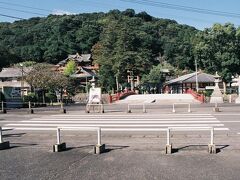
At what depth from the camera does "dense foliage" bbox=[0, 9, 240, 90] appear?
194 feet

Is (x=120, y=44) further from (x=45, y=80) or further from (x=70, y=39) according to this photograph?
(x=70, y=39)

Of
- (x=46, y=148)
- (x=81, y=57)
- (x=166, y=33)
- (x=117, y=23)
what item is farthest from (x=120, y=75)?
(x=166, y=33)

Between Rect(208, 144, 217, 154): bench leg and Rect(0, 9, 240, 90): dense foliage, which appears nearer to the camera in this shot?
Rect(208, 144, 217, 154): bench leg

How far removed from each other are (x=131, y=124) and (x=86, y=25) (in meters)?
100

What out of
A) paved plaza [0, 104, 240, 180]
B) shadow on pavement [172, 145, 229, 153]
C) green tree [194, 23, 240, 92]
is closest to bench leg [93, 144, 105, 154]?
paved plaza [0, 104, 240, 180]

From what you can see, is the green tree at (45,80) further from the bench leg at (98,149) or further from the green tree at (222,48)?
the bench leg at (98,149)

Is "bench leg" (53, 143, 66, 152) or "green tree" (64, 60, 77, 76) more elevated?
"green tree" (64, 60, 77, 76)

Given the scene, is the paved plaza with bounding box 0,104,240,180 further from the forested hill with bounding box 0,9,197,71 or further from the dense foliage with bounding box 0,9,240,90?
the forested hill with bounding box 0,9,197,71

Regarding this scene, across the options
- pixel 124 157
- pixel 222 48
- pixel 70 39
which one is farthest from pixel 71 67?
pixel 124 157

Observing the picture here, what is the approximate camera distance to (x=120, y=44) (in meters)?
61.7

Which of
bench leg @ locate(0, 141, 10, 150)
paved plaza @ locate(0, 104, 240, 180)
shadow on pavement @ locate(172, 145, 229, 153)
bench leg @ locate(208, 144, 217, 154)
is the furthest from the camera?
bench leg @ locate(0, 141, 10, 150)

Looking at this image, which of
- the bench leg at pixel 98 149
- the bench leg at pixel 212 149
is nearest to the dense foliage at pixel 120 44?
the bench leg at pixel 212 149

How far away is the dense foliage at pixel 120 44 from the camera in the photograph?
59031 mm

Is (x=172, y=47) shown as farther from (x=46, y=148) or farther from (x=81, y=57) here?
(x=46, y=148)
